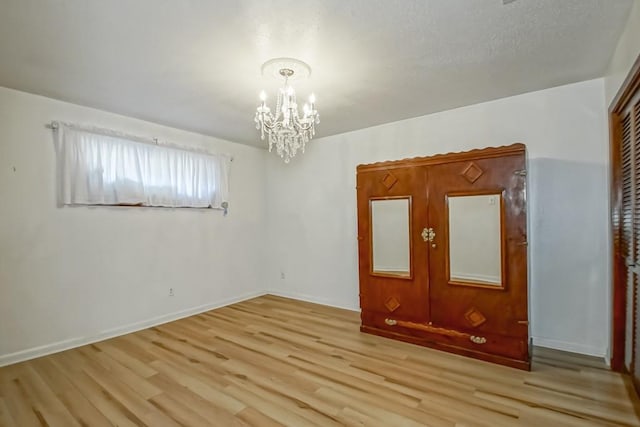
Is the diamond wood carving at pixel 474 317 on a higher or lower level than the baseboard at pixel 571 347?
higher

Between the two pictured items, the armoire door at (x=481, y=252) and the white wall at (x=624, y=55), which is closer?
the white wall at (x=624, y=55)

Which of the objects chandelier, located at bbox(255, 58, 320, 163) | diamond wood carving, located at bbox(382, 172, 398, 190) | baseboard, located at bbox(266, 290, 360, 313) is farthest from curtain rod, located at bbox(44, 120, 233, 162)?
diamond wood carving, located at bbox(382, 172, 398, 190)

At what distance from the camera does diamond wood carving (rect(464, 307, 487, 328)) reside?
101 inches

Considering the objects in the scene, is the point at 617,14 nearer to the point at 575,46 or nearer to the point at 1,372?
the point at 575,46

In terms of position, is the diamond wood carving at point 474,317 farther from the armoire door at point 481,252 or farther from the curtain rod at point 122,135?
the curtain rod at point 122,135

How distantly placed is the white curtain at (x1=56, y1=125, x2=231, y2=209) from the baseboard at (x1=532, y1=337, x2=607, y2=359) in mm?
4062

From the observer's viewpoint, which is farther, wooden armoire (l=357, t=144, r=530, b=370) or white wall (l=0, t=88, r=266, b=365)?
white wall (l=0, t=88, r=266, b=365)

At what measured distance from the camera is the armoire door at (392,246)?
292cm

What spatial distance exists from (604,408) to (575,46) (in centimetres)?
241

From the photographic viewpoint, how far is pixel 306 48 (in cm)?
209

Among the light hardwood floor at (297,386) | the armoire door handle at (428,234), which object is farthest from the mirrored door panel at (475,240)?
the light hardwood floor at (297,386)

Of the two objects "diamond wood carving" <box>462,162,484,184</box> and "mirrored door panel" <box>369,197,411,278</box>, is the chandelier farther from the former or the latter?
"diamond wood carving" <box>462,162,484,184</box>

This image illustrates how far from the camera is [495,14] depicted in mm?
1755

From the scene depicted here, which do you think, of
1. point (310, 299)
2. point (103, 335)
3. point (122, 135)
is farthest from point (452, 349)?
point (122, 135)
